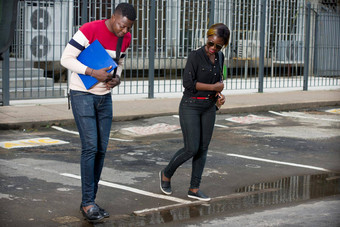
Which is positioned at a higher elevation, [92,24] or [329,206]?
[92,24]

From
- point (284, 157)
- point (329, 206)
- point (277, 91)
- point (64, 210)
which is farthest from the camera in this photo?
point (277, 91)

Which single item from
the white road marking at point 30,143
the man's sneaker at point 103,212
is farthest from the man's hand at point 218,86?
the white road marking at point 30,143

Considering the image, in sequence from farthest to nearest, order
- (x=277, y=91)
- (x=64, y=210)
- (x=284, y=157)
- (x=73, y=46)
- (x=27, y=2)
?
(x=277, y=91) → (x=27, y=2) → (x=284, y=157) → (x=64, y=210) → (x=73, y=46)

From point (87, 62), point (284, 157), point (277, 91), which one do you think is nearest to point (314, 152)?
point (284, 157)

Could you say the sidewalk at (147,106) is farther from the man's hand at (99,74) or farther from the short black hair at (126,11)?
the short black hair at (126,11)

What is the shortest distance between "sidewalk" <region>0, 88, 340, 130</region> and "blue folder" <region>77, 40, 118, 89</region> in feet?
18.3

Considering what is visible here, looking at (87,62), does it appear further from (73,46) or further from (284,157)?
(284,157)

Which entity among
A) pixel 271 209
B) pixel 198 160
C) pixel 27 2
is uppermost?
pixel 27 2

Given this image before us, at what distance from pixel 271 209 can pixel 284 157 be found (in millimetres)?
2807

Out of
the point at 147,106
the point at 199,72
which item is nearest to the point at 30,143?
the point at 199,72

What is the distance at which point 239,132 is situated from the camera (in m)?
11.2

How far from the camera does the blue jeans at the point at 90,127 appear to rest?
5.70 meters

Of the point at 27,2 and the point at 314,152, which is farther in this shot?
the point at 27,2

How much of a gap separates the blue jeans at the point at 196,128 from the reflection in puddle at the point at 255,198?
1.35ft
